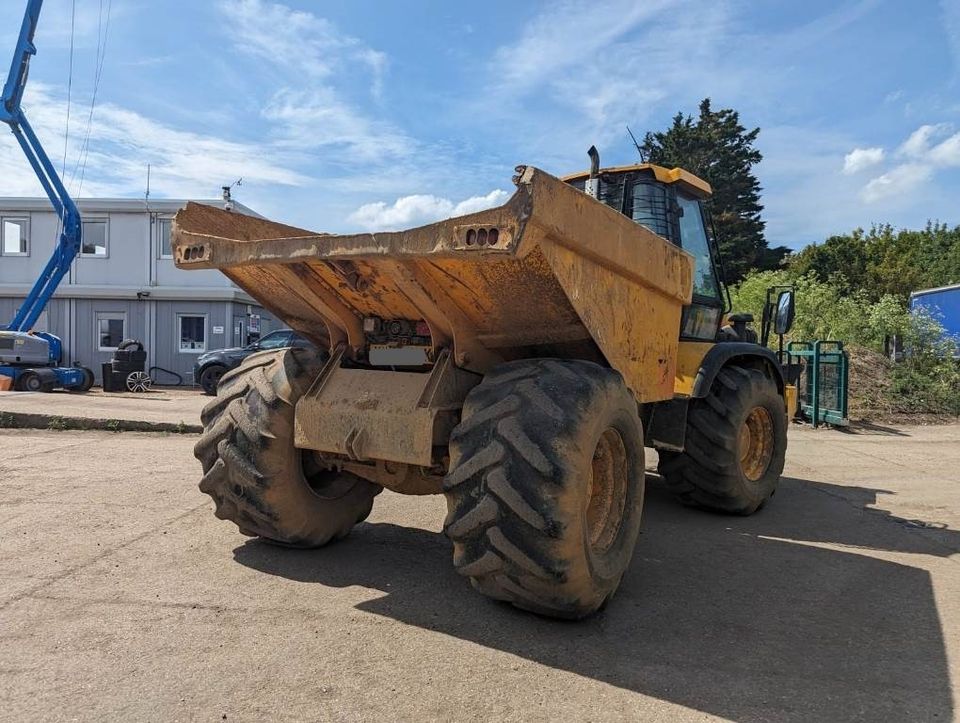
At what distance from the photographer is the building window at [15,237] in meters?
22.7

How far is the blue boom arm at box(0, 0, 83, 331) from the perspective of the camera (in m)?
18.2

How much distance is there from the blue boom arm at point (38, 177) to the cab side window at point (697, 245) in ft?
60.8

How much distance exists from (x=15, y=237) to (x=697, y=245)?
79.2 ft

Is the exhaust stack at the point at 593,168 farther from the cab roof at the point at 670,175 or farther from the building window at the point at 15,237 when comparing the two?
the building window at the point at 15,237

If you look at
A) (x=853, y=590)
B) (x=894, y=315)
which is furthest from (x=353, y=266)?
(x=894, y=315)

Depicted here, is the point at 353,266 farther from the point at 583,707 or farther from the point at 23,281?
the point at 23,281

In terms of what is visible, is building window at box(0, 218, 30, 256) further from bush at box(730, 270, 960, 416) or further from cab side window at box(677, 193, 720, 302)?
cab side window at box(677, 193, 720, 302)

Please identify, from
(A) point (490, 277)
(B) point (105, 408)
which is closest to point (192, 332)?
(B) point (105, 408)

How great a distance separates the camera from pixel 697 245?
5.95 m

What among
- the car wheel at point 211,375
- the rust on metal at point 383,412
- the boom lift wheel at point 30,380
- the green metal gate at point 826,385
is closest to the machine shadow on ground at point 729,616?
the rust on metal at point 383,412

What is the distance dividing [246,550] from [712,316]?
4.20 metres

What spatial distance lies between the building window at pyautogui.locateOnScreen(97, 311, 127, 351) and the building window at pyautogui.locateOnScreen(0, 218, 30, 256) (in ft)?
10.7

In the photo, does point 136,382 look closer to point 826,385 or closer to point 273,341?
point 273,341

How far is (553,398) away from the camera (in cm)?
327
